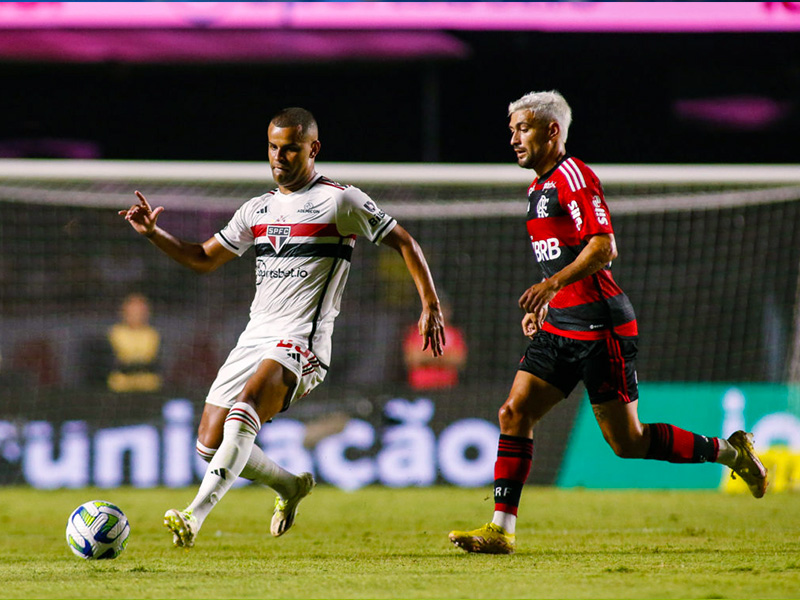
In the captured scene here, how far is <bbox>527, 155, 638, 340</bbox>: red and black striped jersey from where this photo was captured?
17.6 feet

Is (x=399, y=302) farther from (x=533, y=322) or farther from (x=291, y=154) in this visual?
(x=533, y=322)

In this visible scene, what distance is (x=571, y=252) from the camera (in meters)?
5.46

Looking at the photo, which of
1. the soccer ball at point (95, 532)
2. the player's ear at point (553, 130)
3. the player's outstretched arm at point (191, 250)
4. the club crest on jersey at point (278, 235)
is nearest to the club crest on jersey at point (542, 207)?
the player's ear at point (553, 130)

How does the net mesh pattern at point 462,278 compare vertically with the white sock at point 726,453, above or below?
above

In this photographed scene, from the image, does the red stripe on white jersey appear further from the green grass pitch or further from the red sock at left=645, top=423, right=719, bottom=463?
the red sock at left=645, top=423, right=719, bottom=463

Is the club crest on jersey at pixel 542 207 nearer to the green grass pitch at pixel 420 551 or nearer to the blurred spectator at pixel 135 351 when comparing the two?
the green grass pitch at pixel 420 551

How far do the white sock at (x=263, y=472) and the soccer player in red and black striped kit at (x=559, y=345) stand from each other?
0.96 metres

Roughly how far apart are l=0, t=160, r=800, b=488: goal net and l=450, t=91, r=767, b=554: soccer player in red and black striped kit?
4.37 meters

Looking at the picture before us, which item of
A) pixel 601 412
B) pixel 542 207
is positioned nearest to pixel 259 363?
pixel 542 207

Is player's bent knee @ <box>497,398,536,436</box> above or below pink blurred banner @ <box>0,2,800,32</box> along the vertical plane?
below

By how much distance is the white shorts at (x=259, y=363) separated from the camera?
5426 millimetres

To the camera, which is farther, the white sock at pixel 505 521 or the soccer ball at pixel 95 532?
the white sock at pixel 505 521

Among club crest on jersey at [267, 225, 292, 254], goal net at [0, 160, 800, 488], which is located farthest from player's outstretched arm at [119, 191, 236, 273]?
goal net at [0, 160, 800, 488]

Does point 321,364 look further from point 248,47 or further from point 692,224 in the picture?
point 248,47
